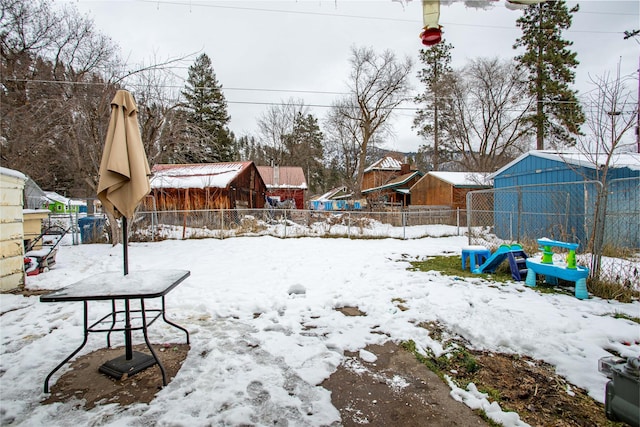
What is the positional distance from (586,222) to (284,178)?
27955 millimetres

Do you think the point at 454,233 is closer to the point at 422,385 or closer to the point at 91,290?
the point at 422,385

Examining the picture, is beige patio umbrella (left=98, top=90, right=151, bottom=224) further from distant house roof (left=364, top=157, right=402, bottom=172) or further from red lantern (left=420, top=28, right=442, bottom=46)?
distant house roof (left=364, top=157, right=402, bottom=172)

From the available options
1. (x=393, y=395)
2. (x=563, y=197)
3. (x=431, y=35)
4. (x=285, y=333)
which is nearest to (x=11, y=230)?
(x=285, y=333)

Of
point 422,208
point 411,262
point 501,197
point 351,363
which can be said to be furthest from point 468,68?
point 351,363

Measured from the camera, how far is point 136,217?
36.3 ft

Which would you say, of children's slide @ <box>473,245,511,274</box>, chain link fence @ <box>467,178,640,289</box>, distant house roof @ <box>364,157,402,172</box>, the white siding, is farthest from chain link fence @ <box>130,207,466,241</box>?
distant house roof @ <box>364,157,402,172</box>

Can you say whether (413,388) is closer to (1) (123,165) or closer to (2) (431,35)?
(2) (431,35)

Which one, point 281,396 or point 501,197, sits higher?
point 501,197

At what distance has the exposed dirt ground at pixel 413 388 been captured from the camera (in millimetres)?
2021

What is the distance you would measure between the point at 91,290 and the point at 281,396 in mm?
1755

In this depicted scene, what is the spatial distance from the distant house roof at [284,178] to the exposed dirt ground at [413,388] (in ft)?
93.6

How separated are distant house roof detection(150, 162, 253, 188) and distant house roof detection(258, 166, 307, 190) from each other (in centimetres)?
995

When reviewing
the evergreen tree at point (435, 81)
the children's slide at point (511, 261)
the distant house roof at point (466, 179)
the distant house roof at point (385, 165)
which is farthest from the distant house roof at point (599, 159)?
the distant house roof at point (385, 165)

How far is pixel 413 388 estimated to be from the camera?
7.74ft
